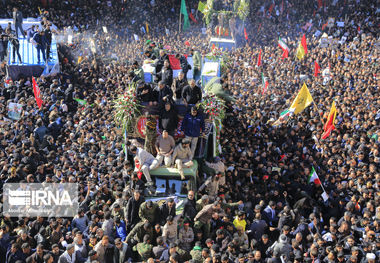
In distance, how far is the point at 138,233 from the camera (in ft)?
36.4

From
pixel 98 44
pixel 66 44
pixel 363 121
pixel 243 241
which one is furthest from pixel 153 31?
pixel 243 241

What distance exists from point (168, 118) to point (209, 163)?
175 centimetres

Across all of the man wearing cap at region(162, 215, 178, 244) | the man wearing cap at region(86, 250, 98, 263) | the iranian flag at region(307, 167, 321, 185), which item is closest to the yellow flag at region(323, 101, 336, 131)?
the iranian flag at region(307, 167, 321, 185)

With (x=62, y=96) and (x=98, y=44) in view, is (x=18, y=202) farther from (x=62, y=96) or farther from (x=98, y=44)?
(x=98, y=44)

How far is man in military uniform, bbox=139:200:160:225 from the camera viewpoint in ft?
37.4

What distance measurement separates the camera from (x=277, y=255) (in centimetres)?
1051

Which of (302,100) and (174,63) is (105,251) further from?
(302,100)

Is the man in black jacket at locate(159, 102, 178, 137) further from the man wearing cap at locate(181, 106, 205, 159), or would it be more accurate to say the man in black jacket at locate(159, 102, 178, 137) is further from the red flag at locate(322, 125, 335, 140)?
the red flag at locate(322, 125, 335, 140)

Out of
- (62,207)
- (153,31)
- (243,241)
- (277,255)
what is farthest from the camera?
(153,31)

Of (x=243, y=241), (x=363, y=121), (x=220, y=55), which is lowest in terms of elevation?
(x=243, y=241)

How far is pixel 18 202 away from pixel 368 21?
2713cm

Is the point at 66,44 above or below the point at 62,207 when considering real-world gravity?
above

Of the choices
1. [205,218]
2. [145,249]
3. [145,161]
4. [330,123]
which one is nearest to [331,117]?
[330,123]

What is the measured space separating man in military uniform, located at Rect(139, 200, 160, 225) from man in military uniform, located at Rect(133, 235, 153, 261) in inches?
28.3
